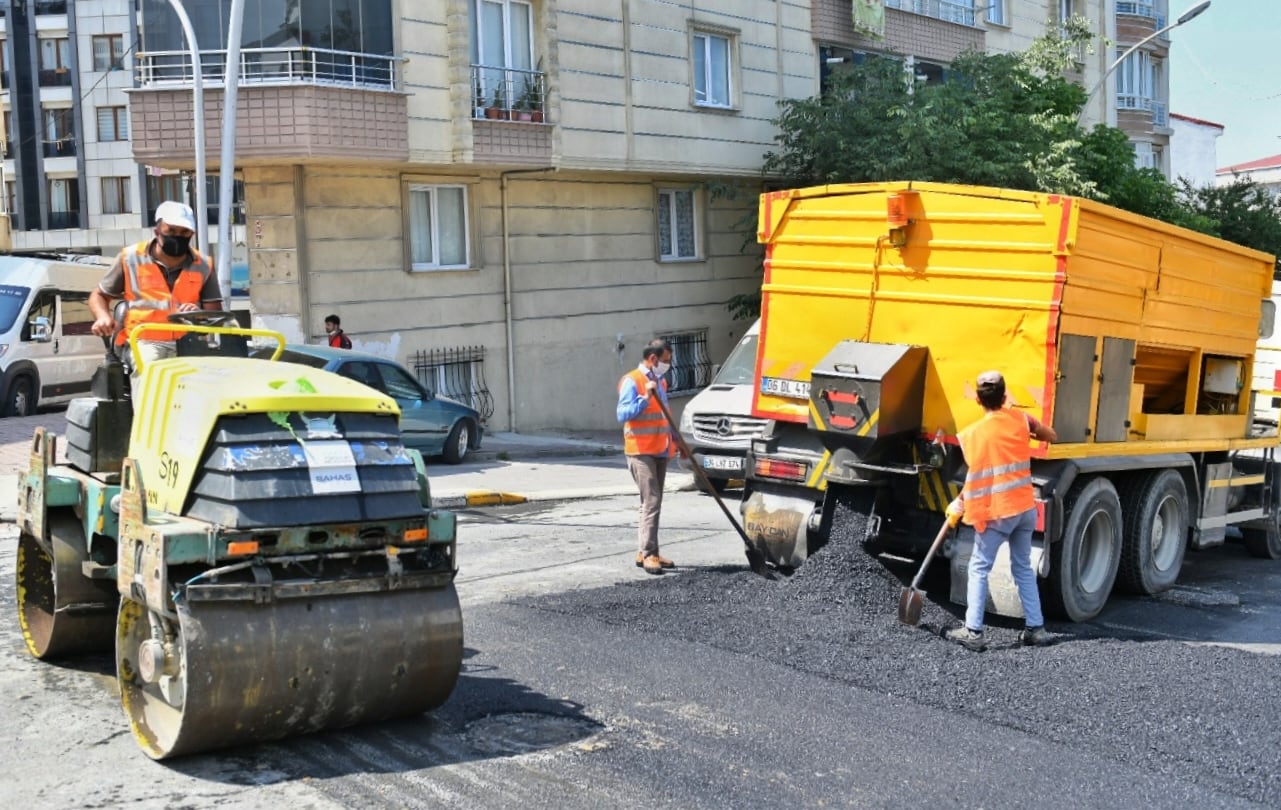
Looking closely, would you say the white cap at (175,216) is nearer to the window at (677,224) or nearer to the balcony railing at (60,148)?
the window at (677,224)

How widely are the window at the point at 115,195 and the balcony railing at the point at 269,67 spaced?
3349cm

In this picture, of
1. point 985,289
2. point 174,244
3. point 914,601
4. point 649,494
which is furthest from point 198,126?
point 914,601

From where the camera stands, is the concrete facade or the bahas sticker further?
the concrete facade

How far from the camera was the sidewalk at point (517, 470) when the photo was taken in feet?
48.1

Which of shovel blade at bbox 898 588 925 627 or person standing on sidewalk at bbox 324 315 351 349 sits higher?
person standing on sidewalk at bbox 324 315 351 349

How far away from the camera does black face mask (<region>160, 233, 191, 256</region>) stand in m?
7.48

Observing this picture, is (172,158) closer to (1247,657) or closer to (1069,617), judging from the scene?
(1069,617)

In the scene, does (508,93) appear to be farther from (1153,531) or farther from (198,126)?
(1153,531)

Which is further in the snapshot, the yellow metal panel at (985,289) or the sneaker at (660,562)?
the sneaker at (660,562)

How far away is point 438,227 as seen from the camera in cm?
2053

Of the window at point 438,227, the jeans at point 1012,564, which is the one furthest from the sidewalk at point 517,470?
the jeans at point 1012,564

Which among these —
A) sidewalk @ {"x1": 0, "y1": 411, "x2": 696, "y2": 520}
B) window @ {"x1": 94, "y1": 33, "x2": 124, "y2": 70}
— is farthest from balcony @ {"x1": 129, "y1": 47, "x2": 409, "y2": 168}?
window @ {"x1": 94, "y1": 33, "x2": 124, "y2": 70}

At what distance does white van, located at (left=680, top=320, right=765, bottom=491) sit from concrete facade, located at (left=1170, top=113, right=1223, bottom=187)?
141 ft

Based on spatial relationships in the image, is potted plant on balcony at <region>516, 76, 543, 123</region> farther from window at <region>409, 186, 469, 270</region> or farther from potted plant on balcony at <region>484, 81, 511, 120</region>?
window at <region>409, 186, 469, 270</region>
